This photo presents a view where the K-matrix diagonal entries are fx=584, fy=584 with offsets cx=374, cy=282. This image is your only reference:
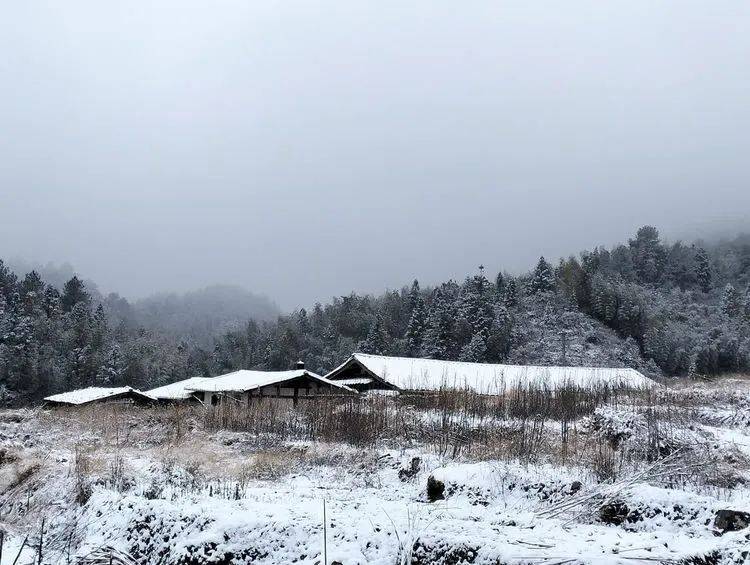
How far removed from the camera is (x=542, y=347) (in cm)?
7362

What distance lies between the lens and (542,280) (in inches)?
3391

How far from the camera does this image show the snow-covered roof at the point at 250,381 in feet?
118

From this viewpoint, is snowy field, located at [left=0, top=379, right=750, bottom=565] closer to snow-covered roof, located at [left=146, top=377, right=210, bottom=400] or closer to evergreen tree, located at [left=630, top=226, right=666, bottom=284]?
snow-covered roof, located at [left=146, top=377, right=210, bottom=400]

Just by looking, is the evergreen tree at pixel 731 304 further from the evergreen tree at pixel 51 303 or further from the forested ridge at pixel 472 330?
the evergreen tree at pixel 51 303

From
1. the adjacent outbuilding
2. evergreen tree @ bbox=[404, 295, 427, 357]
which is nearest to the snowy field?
the adjacent outbuilding

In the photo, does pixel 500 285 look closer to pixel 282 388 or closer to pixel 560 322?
pixel 560 322

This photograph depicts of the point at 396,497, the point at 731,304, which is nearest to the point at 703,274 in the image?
the point at 731,304

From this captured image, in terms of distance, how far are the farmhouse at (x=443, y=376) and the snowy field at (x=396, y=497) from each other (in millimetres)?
17858

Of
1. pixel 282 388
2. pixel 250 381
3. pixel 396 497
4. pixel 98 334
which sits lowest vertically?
pixel 282 388

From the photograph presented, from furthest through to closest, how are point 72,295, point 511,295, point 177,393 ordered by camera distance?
point 72,295 < point 511,295 < point 177,393

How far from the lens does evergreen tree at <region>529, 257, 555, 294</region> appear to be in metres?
85.6

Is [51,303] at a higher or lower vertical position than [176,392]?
higher

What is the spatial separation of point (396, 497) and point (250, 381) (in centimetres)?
2964

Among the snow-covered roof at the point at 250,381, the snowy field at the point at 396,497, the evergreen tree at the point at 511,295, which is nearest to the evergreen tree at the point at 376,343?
the evergreen tree at the point at 511,295
